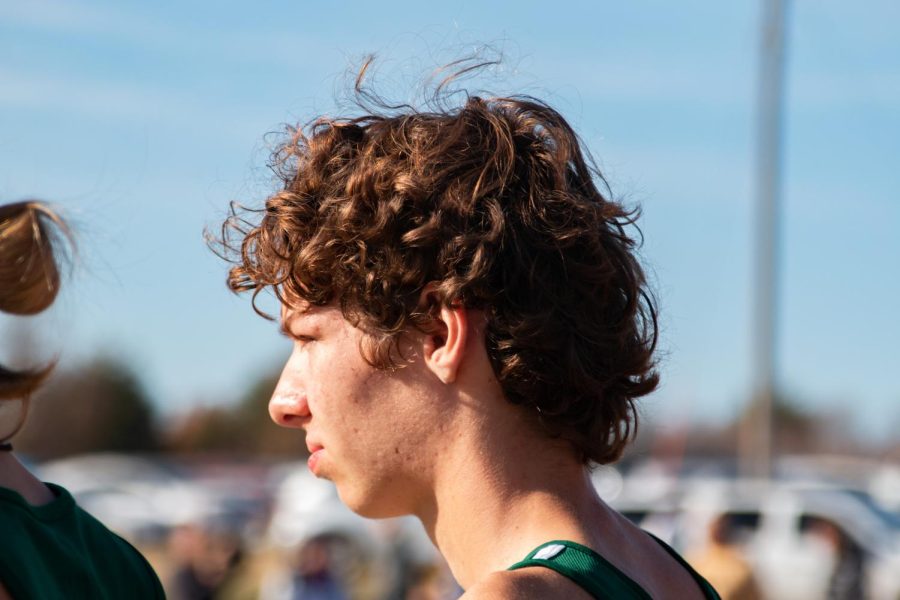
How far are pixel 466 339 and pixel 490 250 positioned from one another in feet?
0.52

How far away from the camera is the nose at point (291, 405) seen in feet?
6.75

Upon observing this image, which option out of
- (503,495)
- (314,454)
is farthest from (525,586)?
(314,454)

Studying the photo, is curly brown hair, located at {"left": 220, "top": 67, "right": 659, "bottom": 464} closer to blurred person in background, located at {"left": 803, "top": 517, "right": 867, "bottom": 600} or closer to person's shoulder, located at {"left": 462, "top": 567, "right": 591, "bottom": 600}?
person's shoulder, located at {"left": 462, "top": 567, "right": 591, "bottom": 600}

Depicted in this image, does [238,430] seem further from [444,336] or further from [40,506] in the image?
[444,336]

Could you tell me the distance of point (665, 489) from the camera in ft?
53.4

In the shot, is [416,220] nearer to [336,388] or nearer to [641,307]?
[336,388]

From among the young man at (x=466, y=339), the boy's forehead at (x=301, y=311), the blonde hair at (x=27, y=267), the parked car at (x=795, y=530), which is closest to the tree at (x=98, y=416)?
the parked car at (x=795, y=530)

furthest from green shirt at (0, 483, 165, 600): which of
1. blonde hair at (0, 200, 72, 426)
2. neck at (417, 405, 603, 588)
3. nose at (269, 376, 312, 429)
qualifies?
neck at (417, 405, 603, 588)

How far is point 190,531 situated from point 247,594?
5.80 metres

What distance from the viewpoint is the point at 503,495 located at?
193 centimetres

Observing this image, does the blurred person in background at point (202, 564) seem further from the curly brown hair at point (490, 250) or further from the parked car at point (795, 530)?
the curly brown hair at point (490, 250)

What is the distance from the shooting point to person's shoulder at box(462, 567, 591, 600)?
1636 millimetres

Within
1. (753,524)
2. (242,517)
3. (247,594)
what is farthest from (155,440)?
(753,524)

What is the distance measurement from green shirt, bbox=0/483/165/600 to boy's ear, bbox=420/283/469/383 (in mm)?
728
